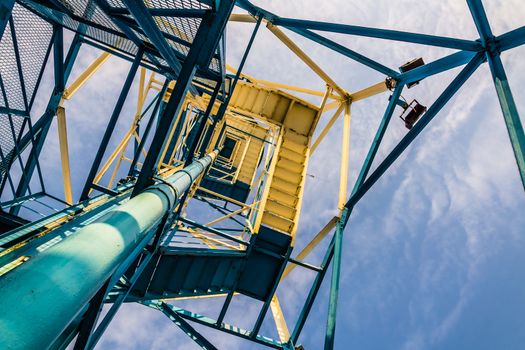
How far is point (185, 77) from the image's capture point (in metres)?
4.68

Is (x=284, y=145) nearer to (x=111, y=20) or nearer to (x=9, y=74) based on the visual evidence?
(x=111, y=20)

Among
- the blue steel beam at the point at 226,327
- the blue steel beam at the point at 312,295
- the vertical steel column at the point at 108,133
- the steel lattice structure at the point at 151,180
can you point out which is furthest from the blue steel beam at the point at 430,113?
the vertical steel column at the point at 108,133

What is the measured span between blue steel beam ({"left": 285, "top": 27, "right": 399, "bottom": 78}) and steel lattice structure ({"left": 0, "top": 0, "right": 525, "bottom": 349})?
3 centimetres

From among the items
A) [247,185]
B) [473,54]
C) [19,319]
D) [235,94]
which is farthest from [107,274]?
[247,185]

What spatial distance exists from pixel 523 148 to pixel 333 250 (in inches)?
208

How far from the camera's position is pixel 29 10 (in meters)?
5.48

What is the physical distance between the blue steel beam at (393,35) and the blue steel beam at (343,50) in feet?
1.65

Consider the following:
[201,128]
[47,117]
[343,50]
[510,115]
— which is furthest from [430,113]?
[47,117]

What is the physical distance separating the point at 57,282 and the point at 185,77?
3483mm

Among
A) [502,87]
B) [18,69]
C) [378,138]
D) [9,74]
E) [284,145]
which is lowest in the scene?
[9,74]

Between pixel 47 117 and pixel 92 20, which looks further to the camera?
pixel 47 117

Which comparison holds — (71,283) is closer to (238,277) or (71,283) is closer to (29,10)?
(29,10)

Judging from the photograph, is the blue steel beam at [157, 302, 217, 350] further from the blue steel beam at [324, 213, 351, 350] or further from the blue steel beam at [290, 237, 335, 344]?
the blue steel beam at [324, 213, 351, 350]

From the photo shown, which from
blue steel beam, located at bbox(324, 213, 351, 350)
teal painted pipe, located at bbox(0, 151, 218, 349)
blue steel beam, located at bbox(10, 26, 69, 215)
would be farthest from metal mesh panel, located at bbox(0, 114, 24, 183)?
blue steel beam, located at bbox(324, 213, 351, 350)
